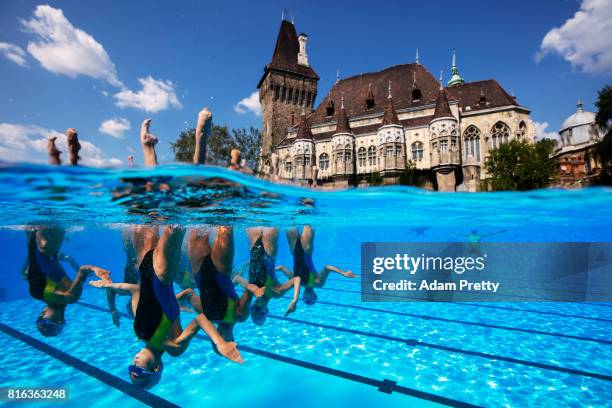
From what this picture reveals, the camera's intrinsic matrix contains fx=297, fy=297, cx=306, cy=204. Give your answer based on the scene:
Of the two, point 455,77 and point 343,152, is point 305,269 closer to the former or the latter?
point 343,152

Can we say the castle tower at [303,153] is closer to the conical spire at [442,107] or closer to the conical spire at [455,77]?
the conical spire at [442,107]

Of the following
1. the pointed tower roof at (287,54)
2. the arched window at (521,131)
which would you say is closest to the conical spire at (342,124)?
the pointed tower roof at (287,54)

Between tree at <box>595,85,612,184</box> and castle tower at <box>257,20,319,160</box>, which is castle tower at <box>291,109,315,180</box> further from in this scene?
tree at <box>595,85,612,184</box>

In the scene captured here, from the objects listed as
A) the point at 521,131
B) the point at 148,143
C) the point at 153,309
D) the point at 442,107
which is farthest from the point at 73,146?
the point at 521,131

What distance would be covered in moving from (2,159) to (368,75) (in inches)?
1878

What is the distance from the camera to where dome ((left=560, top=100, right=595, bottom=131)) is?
58463 millimetres

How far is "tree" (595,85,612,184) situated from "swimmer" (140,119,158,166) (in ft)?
119

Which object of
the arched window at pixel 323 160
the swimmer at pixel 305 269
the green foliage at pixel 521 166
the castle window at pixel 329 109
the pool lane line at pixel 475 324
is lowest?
the pool lane line at pixel 475 324

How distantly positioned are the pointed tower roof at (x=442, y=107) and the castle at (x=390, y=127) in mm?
107

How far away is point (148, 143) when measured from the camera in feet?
16.9

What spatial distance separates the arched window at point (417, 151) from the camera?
3625 cm

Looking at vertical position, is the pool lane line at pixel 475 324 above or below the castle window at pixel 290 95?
below

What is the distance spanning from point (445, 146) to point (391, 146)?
6.01 metres

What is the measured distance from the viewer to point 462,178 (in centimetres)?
3475
